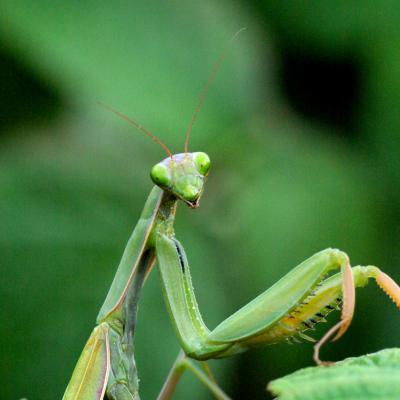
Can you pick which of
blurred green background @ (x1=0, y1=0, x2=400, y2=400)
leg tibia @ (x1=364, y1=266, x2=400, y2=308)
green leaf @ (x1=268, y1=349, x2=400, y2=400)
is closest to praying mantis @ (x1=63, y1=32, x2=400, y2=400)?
leg tibia @ (x1=364, y1=266, x2=400, y2=308)

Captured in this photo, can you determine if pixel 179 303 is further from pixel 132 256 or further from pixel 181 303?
pixel 132 256

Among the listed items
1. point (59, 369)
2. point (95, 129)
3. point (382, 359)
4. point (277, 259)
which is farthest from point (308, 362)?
point (382, 359)

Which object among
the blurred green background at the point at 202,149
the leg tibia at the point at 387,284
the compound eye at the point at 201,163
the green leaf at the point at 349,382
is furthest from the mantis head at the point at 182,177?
the blurred green background at the point at 202,149

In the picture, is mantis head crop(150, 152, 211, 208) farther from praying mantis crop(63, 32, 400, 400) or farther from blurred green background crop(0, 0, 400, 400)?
blurred green background crop(0, 0, 400, 400)

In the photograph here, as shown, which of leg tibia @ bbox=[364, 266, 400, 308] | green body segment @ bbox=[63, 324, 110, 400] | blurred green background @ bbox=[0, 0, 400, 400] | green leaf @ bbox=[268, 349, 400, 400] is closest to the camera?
green leaf @ bbox=[268, 349, 400, 400]

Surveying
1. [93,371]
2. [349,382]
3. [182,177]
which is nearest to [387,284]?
[349,382]

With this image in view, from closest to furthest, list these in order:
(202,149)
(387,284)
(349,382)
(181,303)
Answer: (349,382) → (387,284) → (181,303) → (202,149)

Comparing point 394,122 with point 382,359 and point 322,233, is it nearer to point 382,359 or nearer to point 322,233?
point 322,233
